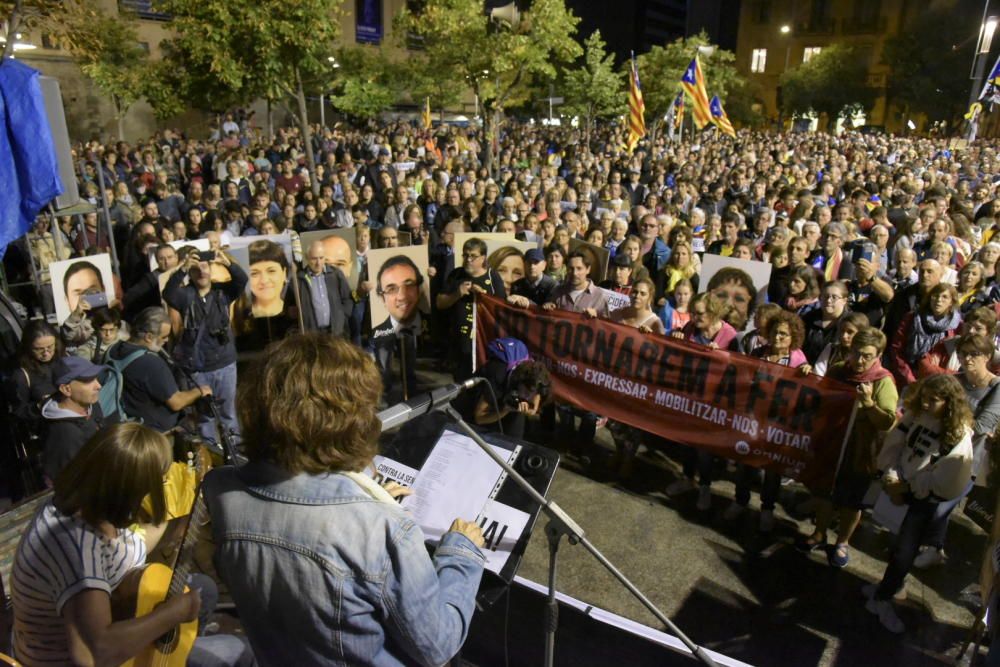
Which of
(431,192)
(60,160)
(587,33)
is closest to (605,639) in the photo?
(60,160)

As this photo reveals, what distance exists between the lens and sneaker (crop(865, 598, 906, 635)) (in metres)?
4.16

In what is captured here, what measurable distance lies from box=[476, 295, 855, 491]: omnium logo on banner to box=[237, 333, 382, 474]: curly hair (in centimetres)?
394

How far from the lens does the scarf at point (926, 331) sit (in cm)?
560

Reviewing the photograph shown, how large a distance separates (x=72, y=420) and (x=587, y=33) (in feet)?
225

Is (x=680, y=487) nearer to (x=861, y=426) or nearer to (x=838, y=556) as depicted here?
(x=838, y=556)

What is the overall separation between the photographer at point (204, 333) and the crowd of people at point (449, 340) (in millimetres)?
20

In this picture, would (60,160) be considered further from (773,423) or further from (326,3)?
(326,3)

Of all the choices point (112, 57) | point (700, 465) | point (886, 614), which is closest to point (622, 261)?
point (700, 465)

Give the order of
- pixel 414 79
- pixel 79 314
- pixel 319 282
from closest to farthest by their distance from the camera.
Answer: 1. pixel 79 314
2. pixel 319 282
3. pixel 414 79

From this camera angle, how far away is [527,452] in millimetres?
2652

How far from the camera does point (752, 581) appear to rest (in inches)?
183

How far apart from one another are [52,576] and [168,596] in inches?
16.1

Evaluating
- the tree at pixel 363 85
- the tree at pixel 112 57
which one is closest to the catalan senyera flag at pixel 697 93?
the tree at pixel 363 85

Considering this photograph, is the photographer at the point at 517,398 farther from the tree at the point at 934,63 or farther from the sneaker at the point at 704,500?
the tree at the point at 934,63
